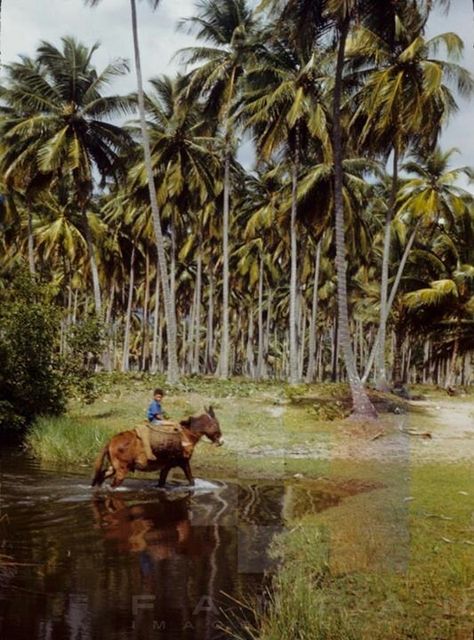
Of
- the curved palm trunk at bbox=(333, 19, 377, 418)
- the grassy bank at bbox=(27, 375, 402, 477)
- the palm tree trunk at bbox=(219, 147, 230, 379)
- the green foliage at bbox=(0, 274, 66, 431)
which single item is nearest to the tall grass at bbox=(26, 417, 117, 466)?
the grassy bank at bbox=(27, 375, 402, 477)

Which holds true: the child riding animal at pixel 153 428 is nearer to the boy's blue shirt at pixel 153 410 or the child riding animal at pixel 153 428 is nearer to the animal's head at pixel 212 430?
the boy's blue shirt at pixel 153 410

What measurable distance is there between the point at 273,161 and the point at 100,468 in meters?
30.6

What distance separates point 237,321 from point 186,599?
76657 mm

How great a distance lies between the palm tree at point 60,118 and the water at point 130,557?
23797 mm

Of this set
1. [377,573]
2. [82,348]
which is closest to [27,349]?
[82,348]

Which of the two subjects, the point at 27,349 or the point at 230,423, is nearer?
the point at 27,349

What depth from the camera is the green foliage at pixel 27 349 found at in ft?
72.9

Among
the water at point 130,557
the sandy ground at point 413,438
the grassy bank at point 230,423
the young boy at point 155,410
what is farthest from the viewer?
the sandy ground at point 413,438

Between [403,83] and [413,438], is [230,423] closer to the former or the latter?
[413,438]

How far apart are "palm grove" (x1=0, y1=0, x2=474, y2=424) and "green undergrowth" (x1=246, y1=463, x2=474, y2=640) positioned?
12.4m

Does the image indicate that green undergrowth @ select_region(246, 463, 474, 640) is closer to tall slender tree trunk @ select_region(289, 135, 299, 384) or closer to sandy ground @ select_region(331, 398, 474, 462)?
sandy ground @ select_region(331, 398, 474, 462)

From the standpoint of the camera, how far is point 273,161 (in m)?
41.5

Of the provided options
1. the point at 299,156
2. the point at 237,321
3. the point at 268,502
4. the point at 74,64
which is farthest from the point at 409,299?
the point at 237,321

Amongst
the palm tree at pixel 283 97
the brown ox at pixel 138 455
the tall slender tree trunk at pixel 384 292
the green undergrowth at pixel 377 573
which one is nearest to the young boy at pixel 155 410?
the brown ox at pixel 138 455
